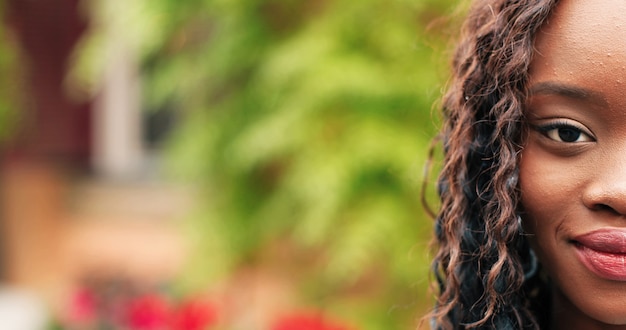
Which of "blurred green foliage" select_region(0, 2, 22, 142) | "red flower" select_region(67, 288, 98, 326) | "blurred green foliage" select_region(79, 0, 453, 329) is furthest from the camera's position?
"blurred green foliage" select_region(0, 2, 22, 142)

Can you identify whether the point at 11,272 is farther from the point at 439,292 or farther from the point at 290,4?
the point at 439,292

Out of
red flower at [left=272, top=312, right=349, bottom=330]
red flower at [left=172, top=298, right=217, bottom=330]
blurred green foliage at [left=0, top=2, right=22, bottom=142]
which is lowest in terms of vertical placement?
red flower at [left=272, top=312, right=349, bottom=330]

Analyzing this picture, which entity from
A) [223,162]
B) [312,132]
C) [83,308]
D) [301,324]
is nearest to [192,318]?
[301,324]

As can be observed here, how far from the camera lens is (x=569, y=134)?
1.29m

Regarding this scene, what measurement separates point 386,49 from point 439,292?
2295mm

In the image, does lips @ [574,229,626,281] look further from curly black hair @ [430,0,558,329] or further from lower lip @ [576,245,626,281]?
curly black hair @ [430,0,558,329]

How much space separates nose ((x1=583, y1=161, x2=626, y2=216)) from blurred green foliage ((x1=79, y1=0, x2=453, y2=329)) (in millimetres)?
1647

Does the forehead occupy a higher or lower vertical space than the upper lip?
higher

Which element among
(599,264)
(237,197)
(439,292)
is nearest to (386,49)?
(237,197)

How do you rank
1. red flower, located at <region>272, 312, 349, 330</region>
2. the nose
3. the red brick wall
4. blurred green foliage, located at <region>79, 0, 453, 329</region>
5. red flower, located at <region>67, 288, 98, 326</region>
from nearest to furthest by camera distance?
the nose < red flower, located at <region>272, 312, 349, 330</region> < blurred green foliage, located at <region>79, 0, 453, 329</region> < red flower, located at <region>67, 288, 98, 326</region> < the red brick wall

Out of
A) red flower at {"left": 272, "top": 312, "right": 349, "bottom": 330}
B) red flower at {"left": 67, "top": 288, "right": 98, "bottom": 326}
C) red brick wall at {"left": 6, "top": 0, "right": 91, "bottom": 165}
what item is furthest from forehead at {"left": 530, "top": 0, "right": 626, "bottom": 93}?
red brick wall at {"left": 6, "top": 0, "right": 91, "bottom": 165}

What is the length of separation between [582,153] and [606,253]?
0.51 ft

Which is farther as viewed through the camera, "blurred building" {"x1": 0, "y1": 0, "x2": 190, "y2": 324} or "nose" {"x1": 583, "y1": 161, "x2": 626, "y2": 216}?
"blurred building" {"x1": 0, "y1": 0, "x2": 190, "y2": 324}

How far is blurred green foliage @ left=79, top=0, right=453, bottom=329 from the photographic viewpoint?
11.7 feet
